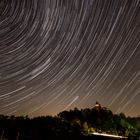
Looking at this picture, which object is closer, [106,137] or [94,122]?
[106,137]

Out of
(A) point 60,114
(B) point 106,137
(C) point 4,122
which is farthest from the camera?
(A) point 60,114

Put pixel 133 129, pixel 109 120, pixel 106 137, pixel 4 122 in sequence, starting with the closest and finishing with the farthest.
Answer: pixel 4 122 < pixel 106 137 < pixel 133 129 < pixel 109 120

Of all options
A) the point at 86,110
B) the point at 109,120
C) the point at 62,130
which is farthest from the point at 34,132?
the point at 86,110

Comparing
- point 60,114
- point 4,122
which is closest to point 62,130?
point 4,122

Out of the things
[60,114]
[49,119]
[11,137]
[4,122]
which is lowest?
[11,137]

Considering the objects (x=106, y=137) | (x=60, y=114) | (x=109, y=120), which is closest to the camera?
(x=106, y=137)

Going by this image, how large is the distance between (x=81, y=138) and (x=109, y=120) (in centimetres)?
995

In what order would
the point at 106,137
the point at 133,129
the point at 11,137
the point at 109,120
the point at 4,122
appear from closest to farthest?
the point at 11,137
the point at 4,122
the point at 106,137
the point at 133,129
the point at 109,120

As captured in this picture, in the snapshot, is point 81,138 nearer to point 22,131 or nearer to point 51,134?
point 51,134

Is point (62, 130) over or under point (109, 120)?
under

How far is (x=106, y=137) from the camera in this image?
54.8 feet

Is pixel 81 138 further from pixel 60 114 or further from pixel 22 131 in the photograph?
pixel 60 114

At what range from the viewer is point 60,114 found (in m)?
27.7

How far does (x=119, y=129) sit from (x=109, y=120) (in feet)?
7.47
